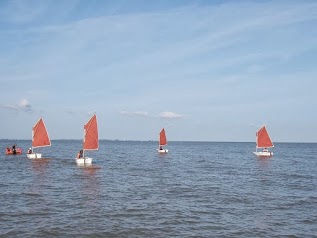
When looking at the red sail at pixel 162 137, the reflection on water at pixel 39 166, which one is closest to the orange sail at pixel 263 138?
the red sail at pixel 162 137

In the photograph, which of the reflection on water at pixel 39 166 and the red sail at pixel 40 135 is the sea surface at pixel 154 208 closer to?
the reflection on water at pixel 39 166

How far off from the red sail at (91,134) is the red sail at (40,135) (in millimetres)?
12147

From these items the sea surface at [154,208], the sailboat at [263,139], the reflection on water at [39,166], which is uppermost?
the sailboat at [263,139]

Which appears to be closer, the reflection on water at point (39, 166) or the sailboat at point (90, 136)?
the reflection on water at point (39, 166)

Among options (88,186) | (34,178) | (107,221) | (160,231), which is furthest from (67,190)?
(160,231)

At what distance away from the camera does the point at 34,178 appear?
34219 mm

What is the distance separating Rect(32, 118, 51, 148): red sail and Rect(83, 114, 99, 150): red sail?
12.1m

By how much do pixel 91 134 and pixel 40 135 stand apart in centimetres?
1363

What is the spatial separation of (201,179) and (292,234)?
19.4 metres

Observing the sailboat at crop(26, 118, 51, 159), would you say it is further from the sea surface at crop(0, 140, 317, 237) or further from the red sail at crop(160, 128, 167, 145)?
the red sail at crop(160, 128, 167, 145)

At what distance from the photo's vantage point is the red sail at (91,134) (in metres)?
47.5

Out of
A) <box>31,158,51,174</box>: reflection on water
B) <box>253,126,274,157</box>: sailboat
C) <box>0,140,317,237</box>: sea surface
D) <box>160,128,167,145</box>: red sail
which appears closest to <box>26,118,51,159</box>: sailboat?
<box>31,158,51,174</box>: reflection on water

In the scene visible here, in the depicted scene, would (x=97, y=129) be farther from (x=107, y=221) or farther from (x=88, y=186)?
(x=107, y=221)

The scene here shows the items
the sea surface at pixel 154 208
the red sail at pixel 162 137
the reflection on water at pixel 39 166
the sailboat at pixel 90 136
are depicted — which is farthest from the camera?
the red sail at pixel 162 137
